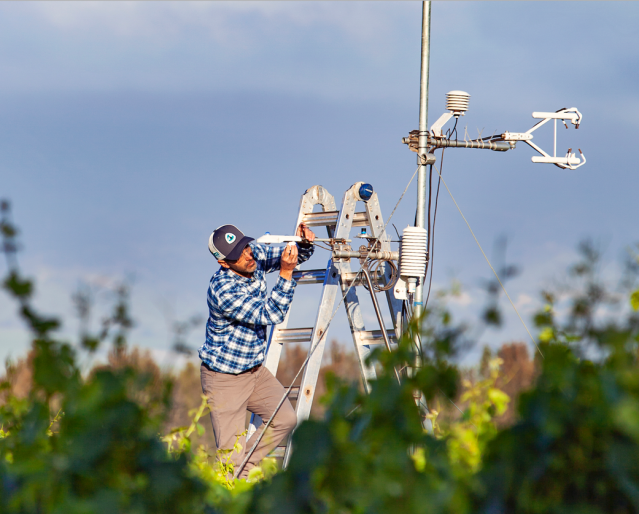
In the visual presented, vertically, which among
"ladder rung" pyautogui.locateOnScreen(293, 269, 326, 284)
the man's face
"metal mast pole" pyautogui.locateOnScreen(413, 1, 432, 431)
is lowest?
"ladder rung" pyautogui.locateOnScreen(293, 269, 326, 284)

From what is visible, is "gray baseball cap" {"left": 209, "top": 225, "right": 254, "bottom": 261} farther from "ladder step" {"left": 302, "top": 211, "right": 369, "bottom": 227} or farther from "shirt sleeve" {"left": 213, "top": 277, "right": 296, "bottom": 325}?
"ladder step" {"left": 302, "top": 211, "right": 369, "bottom": 227}

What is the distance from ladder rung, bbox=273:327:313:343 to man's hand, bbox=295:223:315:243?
2.17 feet

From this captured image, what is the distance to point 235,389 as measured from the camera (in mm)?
4359

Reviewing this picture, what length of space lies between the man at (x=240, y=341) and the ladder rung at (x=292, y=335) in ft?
0.79

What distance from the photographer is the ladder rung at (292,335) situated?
4.62 metres

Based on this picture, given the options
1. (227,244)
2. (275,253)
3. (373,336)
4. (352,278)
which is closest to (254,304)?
(227,244)

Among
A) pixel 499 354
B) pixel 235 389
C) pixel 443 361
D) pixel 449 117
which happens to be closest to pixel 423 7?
pixel 449 117

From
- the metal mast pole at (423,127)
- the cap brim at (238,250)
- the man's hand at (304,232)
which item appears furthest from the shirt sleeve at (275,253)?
the metal mast pole at (423,127)

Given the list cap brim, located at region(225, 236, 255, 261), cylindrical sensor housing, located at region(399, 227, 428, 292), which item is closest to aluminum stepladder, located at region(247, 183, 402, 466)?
cylindrical sensor housing, located at region(399, 227, 428, 292)

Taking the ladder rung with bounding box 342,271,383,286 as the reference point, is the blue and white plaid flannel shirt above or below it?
below

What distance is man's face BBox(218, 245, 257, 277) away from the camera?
445cm

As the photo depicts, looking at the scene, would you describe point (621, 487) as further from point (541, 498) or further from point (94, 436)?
point (94, 436)

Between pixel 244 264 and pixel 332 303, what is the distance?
0.68 m

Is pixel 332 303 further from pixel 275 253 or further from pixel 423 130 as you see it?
pixel 423 130
